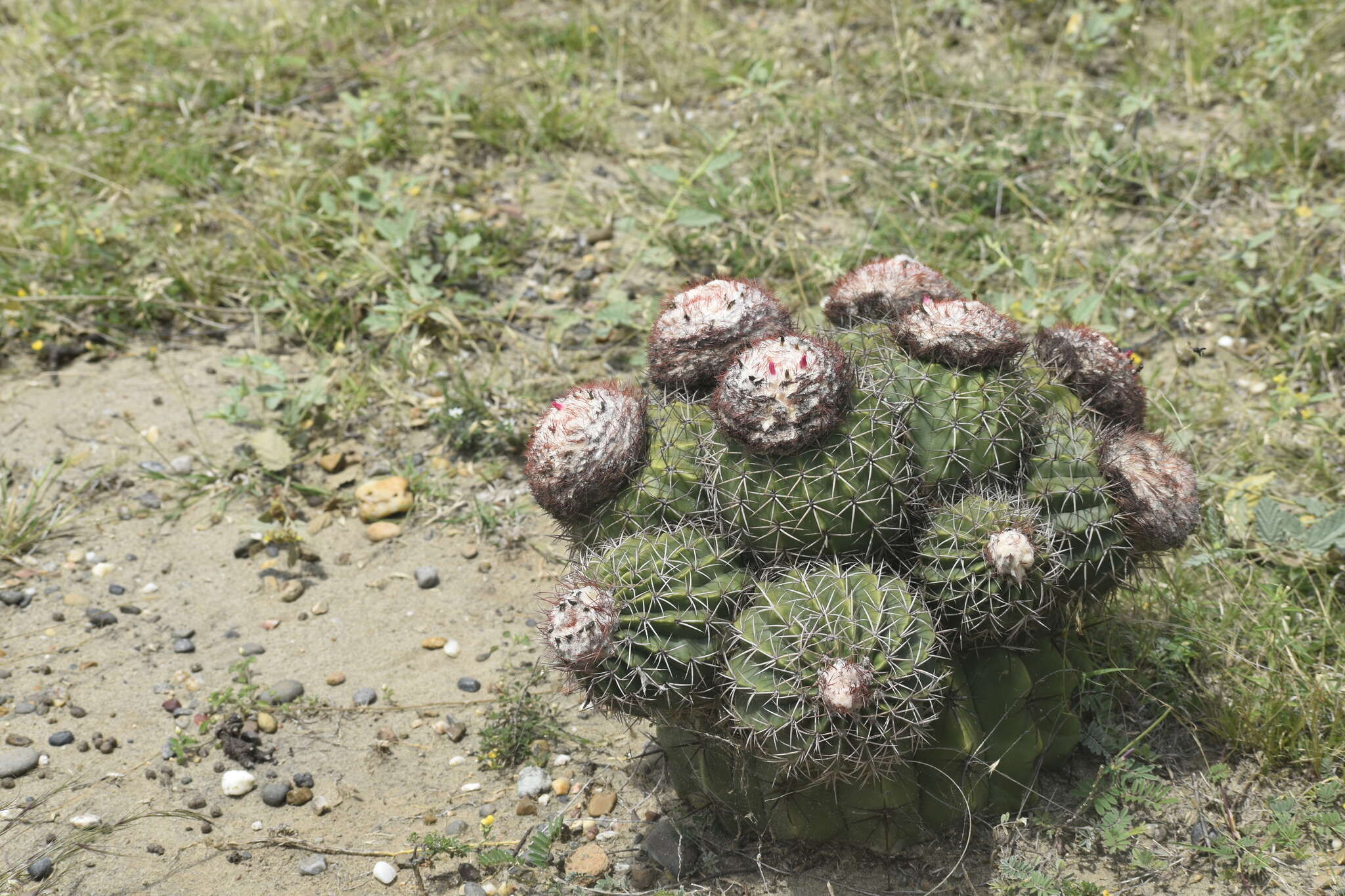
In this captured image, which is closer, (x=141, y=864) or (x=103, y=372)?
(x=141, y=864)

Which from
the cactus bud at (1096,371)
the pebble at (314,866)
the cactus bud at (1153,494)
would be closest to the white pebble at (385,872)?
the pebble at (314,866)

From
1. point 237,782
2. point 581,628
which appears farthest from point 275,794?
point 581,628

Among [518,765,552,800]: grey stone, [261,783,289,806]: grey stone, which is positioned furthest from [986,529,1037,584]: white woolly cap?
[261,783,289,806]: grey stone

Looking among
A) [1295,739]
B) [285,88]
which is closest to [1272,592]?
[1295,739]

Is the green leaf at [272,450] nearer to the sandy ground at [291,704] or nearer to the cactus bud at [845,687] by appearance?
the sandy ground at [291,704]

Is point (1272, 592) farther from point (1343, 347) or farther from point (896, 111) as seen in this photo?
point (896, 111)

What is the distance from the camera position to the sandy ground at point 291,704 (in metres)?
3.30

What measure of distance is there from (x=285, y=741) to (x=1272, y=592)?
3.32 m

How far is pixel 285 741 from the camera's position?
3.78m

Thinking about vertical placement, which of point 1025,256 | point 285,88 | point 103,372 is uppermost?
point 1025,256

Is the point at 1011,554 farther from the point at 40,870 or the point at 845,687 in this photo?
the point at 40,870

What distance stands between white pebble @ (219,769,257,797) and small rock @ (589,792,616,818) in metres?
1.07

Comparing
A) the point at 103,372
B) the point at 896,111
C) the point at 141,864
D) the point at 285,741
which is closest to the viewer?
the point at 141,864

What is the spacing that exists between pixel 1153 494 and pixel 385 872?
2416mm
